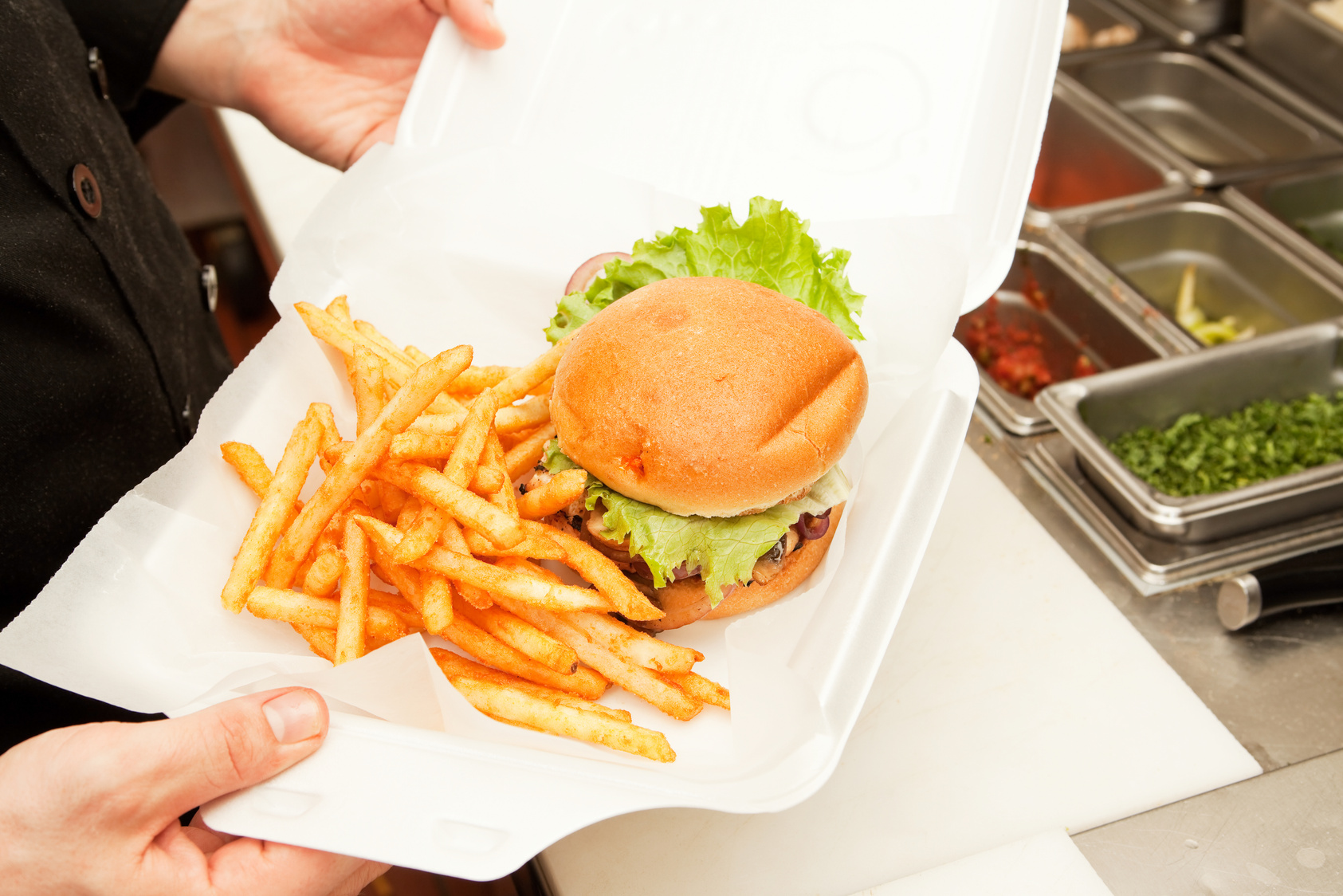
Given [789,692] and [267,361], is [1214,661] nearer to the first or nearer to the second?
[789,692]

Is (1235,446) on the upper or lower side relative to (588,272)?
lower

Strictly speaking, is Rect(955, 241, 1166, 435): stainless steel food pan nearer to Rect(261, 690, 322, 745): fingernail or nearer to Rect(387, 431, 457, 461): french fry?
Rect(387, 431, 457, 461): french fry

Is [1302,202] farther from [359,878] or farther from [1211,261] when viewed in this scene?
[359,878]

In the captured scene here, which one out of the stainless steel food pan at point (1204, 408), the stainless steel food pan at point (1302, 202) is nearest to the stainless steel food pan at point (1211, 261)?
the stainless steel food pan at point (1302, 202)

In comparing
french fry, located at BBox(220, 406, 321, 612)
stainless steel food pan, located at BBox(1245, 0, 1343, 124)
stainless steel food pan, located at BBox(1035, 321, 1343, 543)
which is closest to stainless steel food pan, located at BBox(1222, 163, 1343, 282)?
stainless steel food pan, located at BBox(1245, 0, 1343, 124)

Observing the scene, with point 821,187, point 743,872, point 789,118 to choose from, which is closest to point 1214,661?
point 743,872

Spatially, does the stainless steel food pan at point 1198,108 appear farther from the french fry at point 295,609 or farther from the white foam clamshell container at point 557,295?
the french fry at point 295,609

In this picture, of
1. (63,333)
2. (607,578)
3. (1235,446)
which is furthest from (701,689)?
(1235,446)
